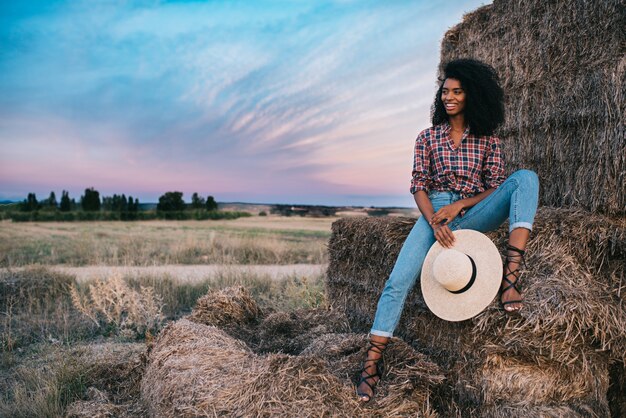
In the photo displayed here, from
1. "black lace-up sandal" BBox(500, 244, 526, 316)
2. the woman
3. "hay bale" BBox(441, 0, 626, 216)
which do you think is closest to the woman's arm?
the woman

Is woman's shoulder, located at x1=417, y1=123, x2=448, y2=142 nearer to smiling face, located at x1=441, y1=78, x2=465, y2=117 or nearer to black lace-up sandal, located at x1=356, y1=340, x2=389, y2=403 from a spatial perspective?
smiling face, located at x1=441, y1=78, x2=465, y2=117

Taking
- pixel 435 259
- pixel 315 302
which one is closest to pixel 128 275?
pixel 315 302

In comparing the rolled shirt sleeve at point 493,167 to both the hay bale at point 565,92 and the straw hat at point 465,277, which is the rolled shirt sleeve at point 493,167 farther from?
the hay bale at point 565,92

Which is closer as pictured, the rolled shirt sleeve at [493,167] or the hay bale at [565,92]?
the rolled shirt sleeve at [493,167]

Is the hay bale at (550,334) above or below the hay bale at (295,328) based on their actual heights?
above

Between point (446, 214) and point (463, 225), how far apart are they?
0.22 m

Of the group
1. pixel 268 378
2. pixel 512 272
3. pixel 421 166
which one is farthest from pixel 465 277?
pixel 268 378

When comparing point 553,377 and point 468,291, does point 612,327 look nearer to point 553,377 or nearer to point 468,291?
point 553,377

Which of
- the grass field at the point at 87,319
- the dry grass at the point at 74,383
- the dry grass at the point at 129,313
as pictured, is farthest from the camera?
the dry grass at the point at 129,313

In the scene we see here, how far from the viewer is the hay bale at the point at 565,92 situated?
13.9ft

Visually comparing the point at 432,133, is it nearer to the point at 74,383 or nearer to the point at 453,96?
the point at 453,96

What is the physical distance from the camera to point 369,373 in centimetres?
353

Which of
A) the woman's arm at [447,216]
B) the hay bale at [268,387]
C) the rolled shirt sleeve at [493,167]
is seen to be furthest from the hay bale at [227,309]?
the rolled shirt sleeve at [493,167]

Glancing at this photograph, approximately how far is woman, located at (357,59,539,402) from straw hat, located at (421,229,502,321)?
0.14 meters
